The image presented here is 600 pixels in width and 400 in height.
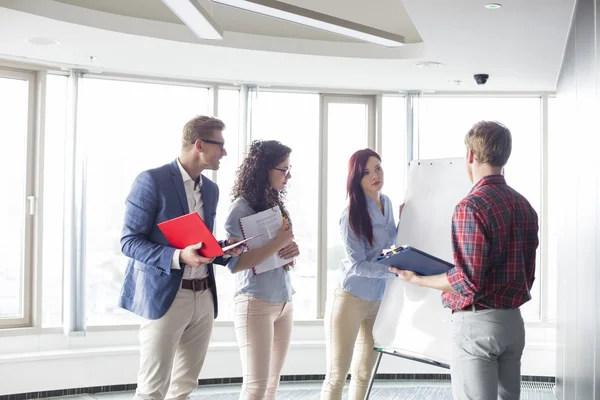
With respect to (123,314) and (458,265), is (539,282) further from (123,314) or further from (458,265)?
(458,265)

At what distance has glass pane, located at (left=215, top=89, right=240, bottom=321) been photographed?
5891 mm

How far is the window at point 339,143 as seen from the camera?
242 inches

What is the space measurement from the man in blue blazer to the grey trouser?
1.03 m

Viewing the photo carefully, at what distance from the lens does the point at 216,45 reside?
4.55 meters

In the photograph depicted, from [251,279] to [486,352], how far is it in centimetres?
124

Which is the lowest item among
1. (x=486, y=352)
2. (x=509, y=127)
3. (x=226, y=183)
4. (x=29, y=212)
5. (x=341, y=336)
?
(x=341, y=336)

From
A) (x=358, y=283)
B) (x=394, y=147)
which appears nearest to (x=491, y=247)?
(x=358, y=283)

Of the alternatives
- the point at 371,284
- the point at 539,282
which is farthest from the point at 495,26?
the point at 539,282

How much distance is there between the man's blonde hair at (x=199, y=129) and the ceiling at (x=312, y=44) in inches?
47.0

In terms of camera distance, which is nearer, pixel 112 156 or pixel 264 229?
pixel 264 229

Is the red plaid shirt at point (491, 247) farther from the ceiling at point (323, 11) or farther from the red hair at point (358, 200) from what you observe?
the ceiling at point (323, 11)

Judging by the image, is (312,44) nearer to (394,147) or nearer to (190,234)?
(394,147)

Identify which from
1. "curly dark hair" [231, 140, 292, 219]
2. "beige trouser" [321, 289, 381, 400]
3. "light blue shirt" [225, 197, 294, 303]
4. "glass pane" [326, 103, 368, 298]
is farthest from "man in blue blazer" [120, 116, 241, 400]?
"glass pane" [326, 103, 368, 298]

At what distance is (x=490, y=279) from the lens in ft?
7.95
